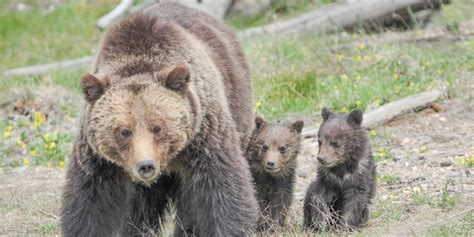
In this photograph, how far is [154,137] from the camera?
529 cm

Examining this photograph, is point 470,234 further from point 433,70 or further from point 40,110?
point 40,110

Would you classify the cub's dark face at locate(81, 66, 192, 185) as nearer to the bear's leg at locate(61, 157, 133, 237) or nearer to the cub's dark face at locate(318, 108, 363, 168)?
the bear's leg at locate(61, 157, 133, 237)

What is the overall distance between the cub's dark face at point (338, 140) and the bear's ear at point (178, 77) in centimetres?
147

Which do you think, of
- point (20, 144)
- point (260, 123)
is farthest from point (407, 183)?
point (20, 144)

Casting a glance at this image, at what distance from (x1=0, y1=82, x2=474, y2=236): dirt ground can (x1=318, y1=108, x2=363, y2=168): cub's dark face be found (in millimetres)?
581

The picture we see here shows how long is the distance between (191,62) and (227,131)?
0.57 m

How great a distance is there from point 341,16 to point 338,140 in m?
5.65

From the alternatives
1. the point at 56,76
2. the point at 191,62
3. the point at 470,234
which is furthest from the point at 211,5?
the point at 470,234

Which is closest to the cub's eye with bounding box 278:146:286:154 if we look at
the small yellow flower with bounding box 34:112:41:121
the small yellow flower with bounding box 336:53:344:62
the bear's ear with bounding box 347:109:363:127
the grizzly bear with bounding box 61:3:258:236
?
the bear's ear with bounding box 347:109:363:127

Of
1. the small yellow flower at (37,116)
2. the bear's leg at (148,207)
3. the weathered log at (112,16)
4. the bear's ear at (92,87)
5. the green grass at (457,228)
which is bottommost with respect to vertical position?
the weathered log at (112,16)

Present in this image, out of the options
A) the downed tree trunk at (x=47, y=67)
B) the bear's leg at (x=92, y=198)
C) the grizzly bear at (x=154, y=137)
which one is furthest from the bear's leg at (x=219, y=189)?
the downed tree trunk at (x=47, y=67)

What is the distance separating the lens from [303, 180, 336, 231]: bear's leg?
21.0ft

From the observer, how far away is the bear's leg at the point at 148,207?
651cm

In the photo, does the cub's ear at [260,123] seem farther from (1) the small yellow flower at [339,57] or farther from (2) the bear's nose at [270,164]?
(1) the small yellow flower at [339,57]
